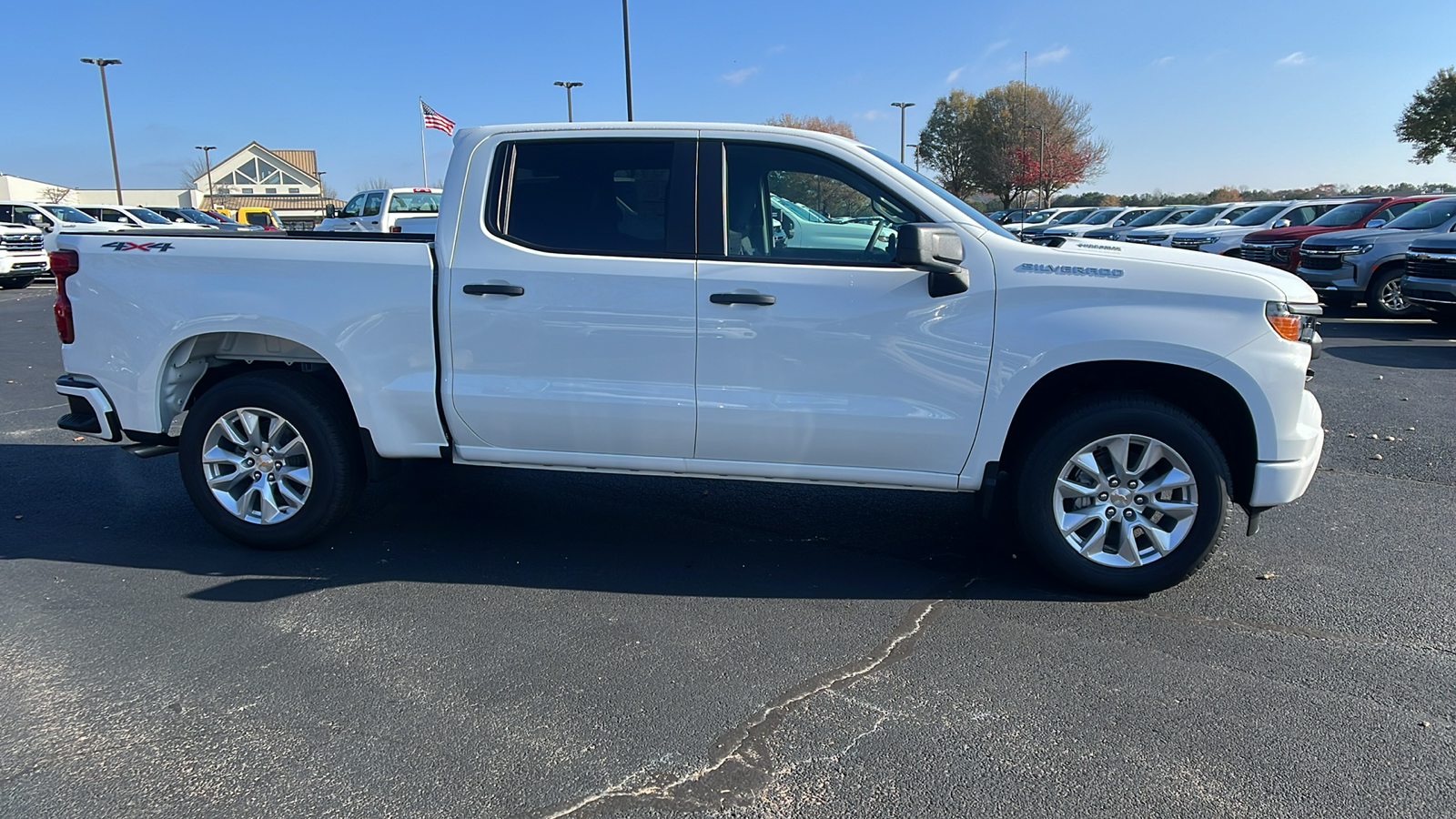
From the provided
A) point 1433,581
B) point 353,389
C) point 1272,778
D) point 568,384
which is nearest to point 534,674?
point 568,384

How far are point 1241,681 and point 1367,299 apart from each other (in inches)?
509

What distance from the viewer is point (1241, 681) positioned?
3.37 m

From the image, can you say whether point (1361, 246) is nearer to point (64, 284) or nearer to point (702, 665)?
point (702, 665)

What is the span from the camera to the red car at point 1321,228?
1544 centimetres

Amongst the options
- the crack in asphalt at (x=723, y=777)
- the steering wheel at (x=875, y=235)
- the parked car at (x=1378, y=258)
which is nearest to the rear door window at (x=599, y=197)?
the steering wheel at (x=875, y=235)

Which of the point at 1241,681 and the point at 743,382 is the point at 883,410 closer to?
the point at 743,382

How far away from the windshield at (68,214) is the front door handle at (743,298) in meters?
23.3

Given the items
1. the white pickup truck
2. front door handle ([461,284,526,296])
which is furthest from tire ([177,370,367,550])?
front door handle ([461,284,526,296])

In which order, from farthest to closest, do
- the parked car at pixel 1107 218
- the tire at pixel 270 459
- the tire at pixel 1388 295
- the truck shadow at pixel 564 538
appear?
the parked car at pixel 1107 218 < the tire at pixel 1388 295 < the tire at pixel 270 459 < the truck shadow at pixel 564 538

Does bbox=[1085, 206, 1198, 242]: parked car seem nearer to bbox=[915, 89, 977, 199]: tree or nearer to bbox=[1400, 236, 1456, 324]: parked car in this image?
bbox=[1400, 236, 1456, 324]: parked car

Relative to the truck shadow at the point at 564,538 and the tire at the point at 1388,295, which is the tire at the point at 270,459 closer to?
the truck shadow at the point at 564,538

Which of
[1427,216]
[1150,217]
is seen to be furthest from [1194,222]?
[1427,216]

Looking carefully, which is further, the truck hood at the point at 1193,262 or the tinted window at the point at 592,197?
the tinted window at the point at 592,197

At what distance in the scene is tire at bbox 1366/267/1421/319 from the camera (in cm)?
1346
